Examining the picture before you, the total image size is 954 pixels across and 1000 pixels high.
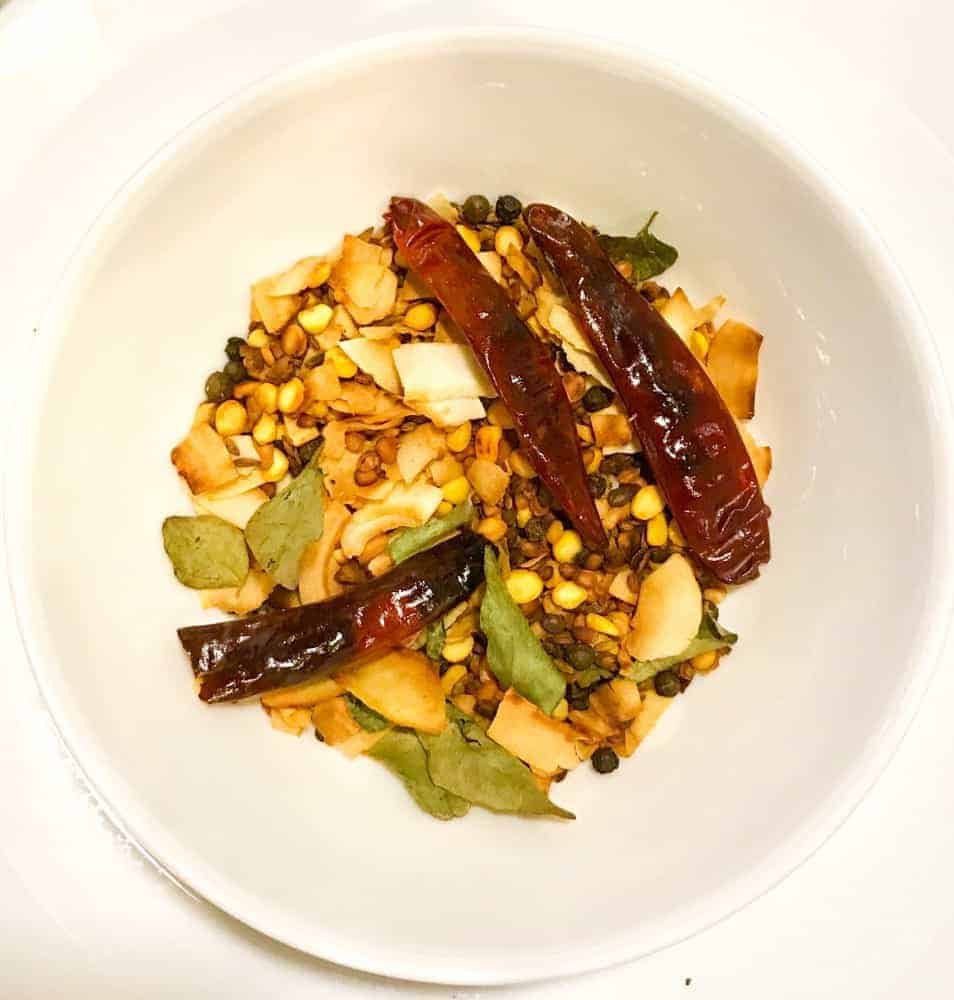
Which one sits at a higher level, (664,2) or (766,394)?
(664,2)

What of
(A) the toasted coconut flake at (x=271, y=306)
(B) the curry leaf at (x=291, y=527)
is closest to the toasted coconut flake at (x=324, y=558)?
(B) the curry leaf at (x=291, y=527)

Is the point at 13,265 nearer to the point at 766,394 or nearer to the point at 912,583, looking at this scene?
the point at 766,394

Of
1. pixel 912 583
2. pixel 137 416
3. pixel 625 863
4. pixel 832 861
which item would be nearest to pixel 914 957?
pixel 832 861

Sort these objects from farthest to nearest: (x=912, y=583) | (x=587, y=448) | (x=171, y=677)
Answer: (x=587, y=448) < (x=171, y=677) < (x=912, y=583)

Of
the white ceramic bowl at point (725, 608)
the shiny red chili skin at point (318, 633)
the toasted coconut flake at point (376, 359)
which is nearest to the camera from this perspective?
the white ceramic bowl at point (725, 608)

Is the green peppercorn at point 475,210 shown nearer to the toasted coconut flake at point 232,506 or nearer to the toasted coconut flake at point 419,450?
the toasted coconut flake at point 419,450

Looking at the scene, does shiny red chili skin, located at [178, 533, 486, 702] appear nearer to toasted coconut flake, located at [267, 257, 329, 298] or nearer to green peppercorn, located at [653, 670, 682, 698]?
green peppercorn, located at [653, 670, 682, 698]

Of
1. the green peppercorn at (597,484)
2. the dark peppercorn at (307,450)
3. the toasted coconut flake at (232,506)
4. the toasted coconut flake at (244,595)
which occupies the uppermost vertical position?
the dark peppercorn at (307,450)

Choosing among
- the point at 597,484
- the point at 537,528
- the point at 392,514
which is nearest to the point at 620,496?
the point at 597,484
